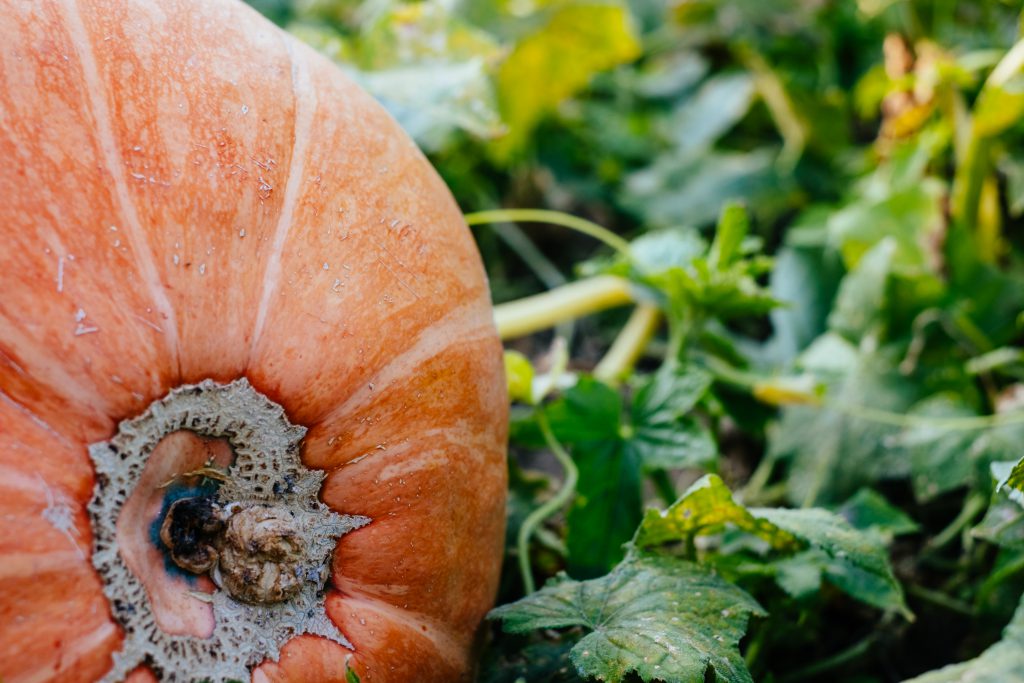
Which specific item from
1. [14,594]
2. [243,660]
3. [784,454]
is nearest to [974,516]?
[784,454]

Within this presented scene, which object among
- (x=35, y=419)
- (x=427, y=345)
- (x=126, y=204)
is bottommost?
(x=427, y=345)

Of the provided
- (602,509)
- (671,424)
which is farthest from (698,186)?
(602,509)

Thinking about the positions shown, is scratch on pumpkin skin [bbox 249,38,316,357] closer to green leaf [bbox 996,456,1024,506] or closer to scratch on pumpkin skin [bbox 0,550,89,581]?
scratch on pumpkin skin [bbox 0,550,89,581]

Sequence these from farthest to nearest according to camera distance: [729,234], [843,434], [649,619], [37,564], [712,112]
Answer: [712,112] < [843,434] < [729,234] < [649,619] < [37,564]

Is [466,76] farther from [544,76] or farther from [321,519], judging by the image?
[321,519]

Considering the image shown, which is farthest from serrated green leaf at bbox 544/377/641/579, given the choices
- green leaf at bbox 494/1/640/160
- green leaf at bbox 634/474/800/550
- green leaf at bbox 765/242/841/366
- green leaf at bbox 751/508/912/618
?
green leaf at bbox 494/1/640/160

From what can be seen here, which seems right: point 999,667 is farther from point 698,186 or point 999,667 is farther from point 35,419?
point 698,186

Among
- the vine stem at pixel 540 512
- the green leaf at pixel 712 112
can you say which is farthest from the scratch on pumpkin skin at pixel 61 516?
the green leaf at pixel 712 112
